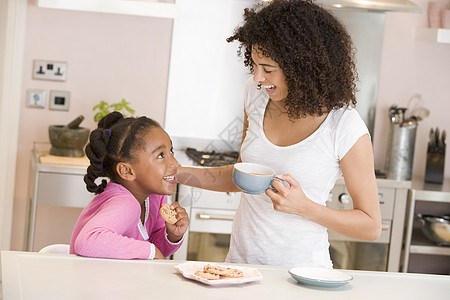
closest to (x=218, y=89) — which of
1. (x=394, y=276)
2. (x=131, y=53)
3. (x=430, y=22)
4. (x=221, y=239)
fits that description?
(x=131, y=53)

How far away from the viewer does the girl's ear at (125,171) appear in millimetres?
1653

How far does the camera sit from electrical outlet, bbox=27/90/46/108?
10.8 feet

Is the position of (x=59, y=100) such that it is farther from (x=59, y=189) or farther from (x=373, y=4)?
(x=373, y=4)

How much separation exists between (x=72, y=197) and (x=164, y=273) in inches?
65.1

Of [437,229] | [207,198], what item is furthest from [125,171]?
[437,229]

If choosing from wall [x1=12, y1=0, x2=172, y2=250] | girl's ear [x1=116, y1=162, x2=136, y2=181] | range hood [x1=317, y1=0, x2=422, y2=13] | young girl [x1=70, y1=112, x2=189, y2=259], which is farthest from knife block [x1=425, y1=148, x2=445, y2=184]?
girl's ear [x1=116, y1=162, x2=136, y2=181]

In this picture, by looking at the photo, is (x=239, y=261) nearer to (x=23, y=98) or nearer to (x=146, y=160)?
(x=146, y=160)

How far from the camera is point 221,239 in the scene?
3.04 m

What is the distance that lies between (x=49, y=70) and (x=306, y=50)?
2.01 meters

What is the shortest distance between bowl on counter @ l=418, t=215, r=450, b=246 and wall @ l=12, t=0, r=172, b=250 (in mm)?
1481

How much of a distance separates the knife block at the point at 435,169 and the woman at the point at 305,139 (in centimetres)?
187

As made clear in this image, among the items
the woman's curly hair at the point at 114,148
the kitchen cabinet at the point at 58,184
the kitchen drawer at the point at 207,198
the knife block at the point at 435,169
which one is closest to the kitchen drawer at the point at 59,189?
the kitchen cabinet at the point at 58,184

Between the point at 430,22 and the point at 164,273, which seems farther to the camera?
the point at 430,22

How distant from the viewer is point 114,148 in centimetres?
166
